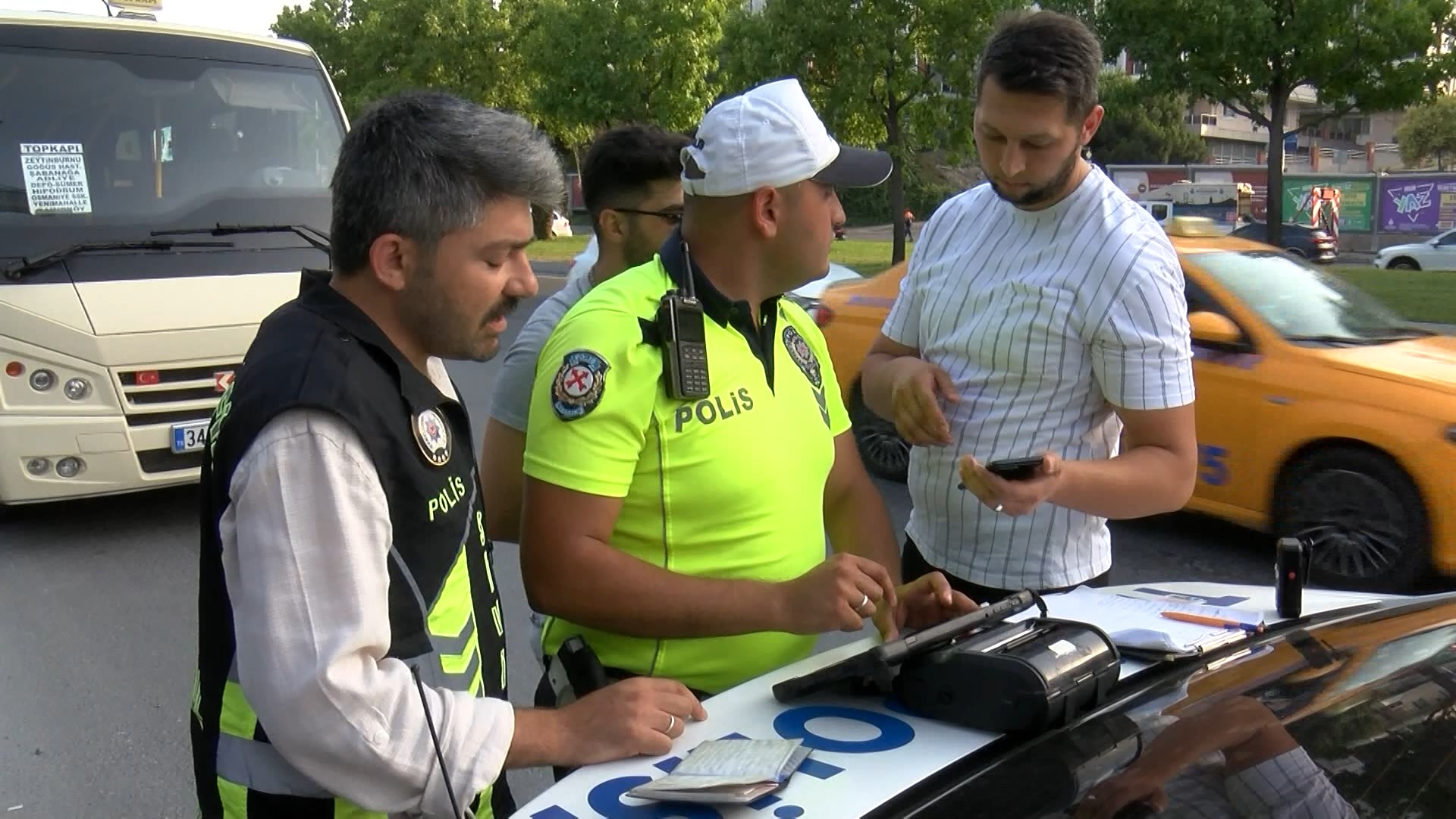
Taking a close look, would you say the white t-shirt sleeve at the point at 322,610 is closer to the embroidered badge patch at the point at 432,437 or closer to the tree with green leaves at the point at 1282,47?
the embroidered badge patch at the point at 432,437

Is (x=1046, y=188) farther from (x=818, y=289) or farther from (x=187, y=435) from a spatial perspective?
(x=818, y=289)

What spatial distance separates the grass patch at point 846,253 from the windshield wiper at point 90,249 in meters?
18.0

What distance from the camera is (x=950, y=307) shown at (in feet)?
8.01

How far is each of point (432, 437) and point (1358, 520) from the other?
499 centimetres

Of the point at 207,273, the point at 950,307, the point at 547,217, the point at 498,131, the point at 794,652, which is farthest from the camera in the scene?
the point at 207,273

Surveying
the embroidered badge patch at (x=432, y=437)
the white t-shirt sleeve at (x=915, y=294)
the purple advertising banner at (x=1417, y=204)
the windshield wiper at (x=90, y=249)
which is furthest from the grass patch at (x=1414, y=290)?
the embroidered badge patch at (x=432, y=437)

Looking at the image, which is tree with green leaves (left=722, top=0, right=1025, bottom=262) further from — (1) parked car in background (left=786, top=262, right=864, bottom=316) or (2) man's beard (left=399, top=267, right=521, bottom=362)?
(2) man's beard (left=399, top=267, right=521, bottom=362)

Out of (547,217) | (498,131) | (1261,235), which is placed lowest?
(1261,235)

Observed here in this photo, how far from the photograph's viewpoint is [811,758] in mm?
1468

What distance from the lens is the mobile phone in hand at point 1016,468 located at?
193cm

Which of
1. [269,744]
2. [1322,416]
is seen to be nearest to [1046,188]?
[269,744]

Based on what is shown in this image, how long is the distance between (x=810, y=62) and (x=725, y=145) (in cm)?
2085

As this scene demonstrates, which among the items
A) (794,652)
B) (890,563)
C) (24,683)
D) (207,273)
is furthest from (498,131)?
(207,273)

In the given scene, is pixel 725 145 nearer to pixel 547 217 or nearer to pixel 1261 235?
pixel 547 217
